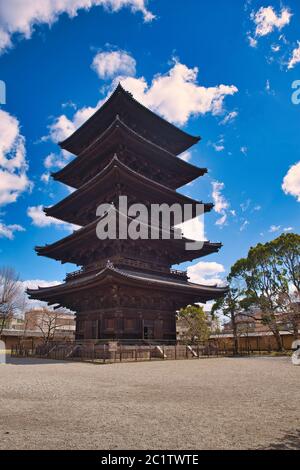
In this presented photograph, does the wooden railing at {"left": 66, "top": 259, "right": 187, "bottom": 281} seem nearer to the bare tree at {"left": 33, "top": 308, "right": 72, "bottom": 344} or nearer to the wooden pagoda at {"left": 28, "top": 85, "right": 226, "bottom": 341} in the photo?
the wooden pagoda at {"left": 28, "top": 85, "right": 226, "bottom": 341}

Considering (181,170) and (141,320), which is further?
(181,170)

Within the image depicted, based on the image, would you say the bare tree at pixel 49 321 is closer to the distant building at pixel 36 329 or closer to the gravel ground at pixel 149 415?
the distant building at pixel 36 329

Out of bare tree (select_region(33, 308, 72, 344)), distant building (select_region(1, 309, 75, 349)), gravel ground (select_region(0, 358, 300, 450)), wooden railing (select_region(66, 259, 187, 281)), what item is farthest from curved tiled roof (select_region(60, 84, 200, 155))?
distant building (select_region(1, 309, 75, 349))

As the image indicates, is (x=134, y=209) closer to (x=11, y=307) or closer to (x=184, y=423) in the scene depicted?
(x=184, y=423)

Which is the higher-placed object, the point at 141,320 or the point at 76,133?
the point at 76,133

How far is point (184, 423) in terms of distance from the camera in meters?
5.12

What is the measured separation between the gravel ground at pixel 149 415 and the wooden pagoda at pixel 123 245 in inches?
399

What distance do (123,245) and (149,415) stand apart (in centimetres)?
1750

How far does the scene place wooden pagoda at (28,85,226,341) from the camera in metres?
21.3

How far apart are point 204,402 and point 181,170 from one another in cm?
2401

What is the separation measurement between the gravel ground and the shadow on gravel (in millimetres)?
13

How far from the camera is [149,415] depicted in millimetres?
5629

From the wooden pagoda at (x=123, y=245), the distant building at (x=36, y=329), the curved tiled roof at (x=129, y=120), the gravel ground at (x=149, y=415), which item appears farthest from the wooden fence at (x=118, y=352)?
the distant building at (x=36, y=329)
